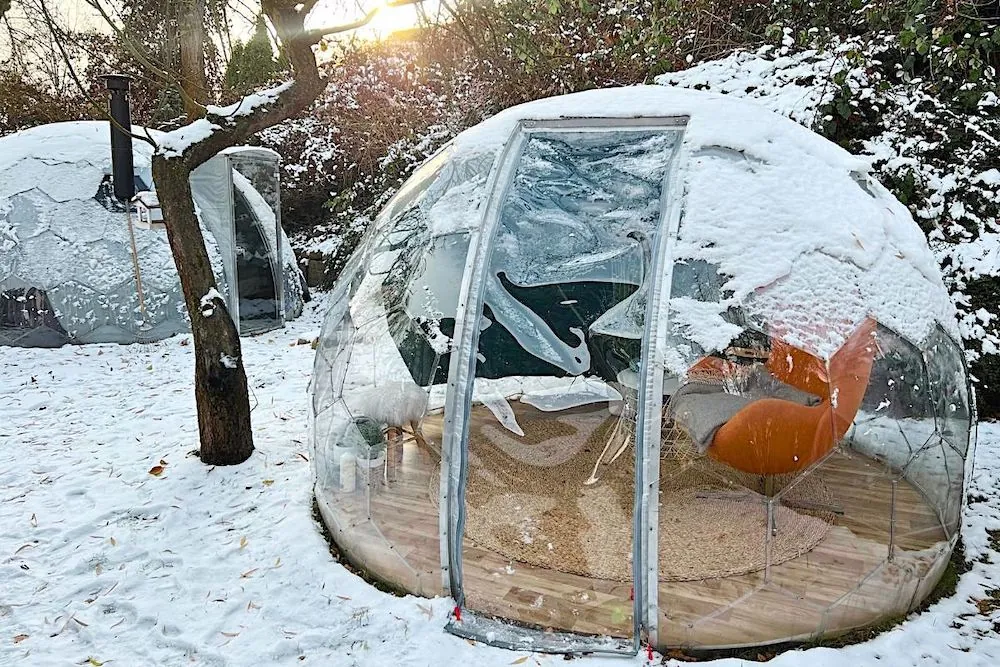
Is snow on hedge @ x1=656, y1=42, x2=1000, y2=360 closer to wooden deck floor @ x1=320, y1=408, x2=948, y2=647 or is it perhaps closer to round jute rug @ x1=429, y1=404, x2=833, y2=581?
wooden deck floor @ x1=320, y1=408, x2=948, y2=647

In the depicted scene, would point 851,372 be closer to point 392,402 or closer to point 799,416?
point 799,416

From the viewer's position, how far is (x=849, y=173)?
3.52m

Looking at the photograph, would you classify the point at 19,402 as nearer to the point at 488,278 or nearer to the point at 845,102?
the point at 488,278

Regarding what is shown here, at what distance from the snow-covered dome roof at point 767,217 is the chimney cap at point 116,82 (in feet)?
7.25

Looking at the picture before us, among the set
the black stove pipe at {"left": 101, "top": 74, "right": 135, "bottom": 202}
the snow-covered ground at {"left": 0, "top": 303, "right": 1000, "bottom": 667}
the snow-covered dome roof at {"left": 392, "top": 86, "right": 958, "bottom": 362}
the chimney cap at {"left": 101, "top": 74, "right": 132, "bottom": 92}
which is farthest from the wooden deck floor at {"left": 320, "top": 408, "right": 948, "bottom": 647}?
the chimney cap at {"left": 101, "top": 74, "right": 132, "bottom": 92}

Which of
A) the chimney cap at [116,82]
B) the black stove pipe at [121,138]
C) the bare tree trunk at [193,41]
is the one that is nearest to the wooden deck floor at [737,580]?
the black stove pipe at [121,138]

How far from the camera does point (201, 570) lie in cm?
340

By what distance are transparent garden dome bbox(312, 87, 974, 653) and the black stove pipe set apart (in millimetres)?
2101

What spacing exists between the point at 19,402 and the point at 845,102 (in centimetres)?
696

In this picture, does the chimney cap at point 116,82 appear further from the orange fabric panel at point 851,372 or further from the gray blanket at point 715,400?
the orange fabric panel at point 851,372

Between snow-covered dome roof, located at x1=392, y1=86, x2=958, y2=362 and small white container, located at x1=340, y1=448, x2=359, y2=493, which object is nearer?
snow-covered dome roof, located at x1=392, y1=86, x2=958, y2=362

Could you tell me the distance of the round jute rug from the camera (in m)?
2.96

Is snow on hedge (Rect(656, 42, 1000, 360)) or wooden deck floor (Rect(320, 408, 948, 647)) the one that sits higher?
snow on hedge (Rect(656, 42, 1000, 360))

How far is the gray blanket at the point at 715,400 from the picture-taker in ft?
9.52
